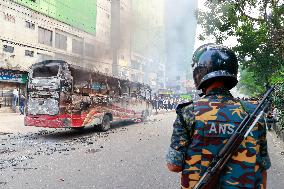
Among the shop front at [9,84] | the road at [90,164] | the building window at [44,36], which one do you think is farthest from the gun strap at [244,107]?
the building window at [44,36]

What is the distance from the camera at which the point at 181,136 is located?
2.19 meters

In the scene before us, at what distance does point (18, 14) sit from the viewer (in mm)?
29281

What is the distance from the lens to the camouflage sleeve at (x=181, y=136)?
2.18 meters

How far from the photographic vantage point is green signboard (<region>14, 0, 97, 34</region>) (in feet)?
106

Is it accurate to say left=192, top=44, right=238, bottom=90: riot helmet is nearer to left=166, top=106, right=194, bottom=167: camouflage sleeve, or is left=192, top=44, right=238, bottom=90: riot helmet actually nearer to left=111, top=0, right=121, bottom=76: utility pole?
left=166, top=106, right=194, bottom=167: camouflage sleeve

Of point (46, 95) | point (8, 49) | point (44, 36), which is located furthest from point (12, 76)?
point (46, 95)

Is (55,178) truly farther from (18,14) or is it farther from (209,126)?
(18,14)

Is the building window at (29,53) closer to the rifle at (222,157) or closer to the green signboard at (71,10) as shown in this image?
the green signboard at (71,10)

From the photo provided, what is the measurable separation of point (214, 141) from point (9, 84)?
28.5 meters

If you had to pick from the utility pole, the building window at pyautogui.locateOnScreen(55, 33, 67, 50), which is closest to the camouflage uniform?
the building window at pyautogui.locateOnScreen(55, 33, 67, 50)

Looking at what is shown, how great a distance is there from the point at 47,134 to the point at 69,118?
1887mm

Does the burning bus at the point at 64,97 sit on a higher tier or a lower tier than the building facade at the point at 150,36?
lower

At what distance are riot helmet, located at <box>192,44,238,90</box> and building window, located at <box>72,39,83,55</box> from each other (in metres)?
38.3

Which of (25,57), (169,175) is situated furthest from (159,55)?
(169,175)
